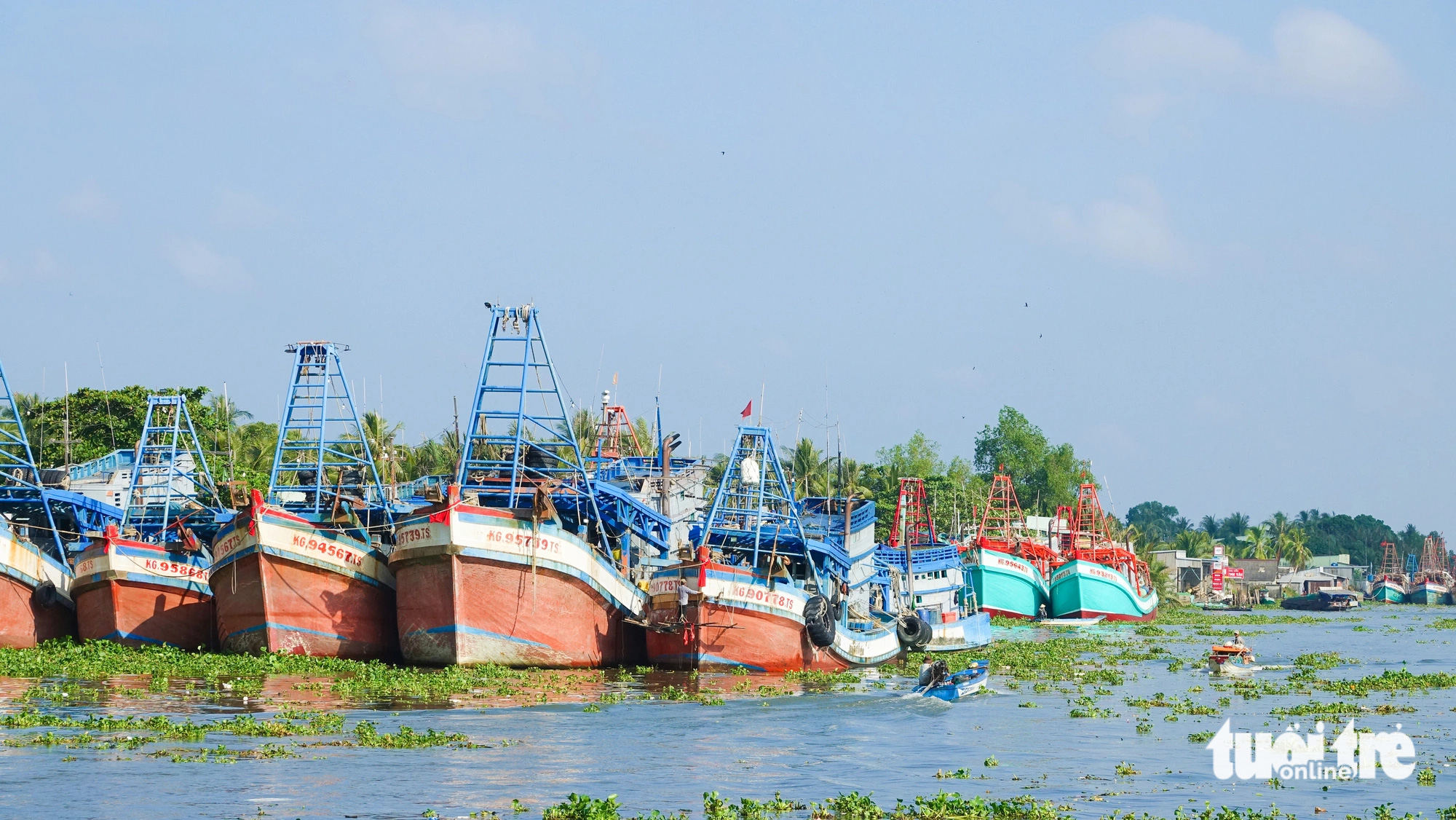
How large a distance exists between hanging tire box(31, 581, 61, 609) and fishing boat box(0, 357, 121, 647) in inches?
0.9

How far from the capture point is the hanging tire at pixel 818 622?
41.4m

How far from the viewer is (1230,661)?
43844 millimetres

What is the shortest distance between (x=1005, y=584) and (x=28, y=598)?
1937 inches

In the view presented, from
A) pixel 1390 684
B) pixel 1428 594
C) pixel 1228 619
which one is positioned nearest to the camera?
pixel 1390 684

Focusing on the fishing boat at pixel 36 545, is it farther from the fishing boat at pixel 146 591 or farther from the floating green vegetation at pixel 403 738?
the floating green vegetation at pixel 403 738

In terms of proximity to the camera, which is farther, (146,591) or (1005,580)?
(1005,580)

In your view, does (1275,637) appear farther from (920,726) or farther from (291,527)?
(291,527)

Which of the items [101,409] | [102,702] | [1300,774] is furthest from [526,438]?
[101,409]

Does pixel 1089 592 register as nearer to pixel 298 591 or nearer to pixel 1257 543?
pixel 298 591

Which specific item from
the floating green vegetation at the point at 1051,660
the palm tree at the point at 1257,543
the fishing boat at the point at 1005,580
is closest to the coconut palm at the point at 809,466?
the fishing boat at the point at 1005,580

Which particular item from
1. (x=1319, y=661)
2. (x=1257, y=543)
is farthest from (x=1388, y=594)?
(x=1319, y=661)

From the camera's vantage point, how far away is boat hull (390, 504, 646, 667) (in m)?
38.0

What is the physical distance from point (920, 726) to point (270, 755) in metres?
13.4

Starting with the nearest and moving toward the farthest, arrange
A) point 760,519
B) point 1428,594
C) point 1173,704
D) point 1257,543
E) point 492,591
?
point 1173,704 → point 492,591 → point 760,519 → point 1428,594 → point 1257,543
